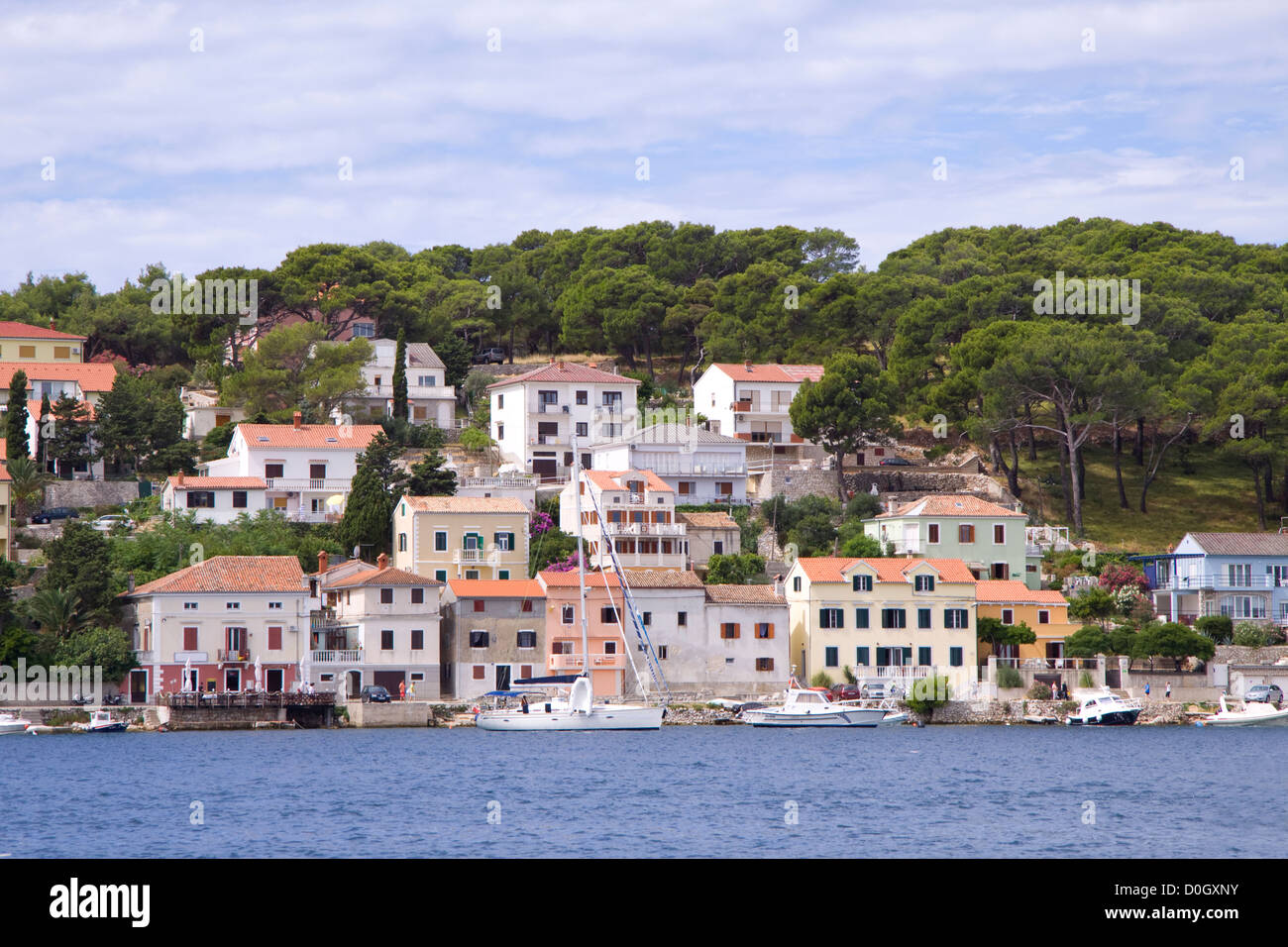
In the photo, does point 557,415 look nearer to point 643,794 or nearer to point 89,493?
point 89,493

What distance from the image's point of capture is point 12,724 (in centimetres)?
5381

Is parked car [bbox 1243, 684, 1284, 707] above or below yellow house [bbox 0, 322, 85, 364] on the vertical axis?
below

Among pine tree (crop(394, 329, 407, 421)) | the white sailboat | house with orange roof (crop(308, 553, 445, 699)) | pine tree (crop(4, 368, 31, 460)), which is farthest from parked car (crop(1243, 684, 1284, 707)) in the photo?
pine tree (crop(4, 368, 31, 460))

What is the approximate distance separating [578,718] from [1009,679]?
1683 centimetres

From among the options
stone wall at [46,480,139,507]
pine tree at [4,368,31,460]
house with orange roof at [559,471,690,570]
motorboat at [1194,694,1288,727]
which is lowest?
motorboat at [1194,694,1288,727]

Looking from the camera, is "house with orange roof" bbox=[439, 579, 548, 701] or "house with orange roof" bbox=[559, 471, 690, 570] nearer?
"house with orange roof" bbox=[439, 579, 548, 701]

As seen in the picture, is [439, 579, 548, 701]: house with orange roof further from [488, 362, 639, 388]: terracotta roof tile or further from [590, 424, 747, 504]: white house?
[488, 362, 639, 388]: terracotta roof tile

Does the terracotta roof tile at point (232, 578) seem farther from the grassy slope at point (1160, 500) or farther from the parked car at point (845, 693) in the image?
the grassy slope at point (1160, 500)

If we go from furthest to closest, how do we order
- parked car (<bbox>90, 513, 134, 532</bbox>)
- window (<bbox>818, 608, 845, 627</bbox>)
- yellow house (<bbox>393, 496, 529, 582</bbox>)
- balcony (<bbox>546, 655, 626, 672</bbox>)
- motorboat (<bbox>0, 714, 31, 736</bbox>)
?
1. parked car (<bbox>90, 513, 134, 532</bbox>)
2. yellow house (<bbox>393, 496, 529, 582</bbox>)
3. window (<bbox>818, 608, 845, 627</bbox>)
4. balcony (<bbox>546, 655, 626, 672</bbox>)
5. motorboat (<bbox>0, 714, 31, 736</bbox>)

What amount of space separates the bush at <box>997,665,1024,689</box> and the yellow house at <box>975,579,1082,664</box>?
2.70 meters

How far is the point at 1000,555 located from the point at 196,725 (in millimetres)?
34885

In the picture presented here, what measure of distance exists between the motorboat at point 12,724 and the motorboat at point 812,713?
83.9ft

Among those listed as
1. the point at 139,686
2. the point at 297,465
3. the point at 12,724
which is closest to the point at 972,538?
the point at 297,465

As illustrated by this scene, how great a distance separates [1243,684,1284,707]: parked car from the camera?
59.5 metres
